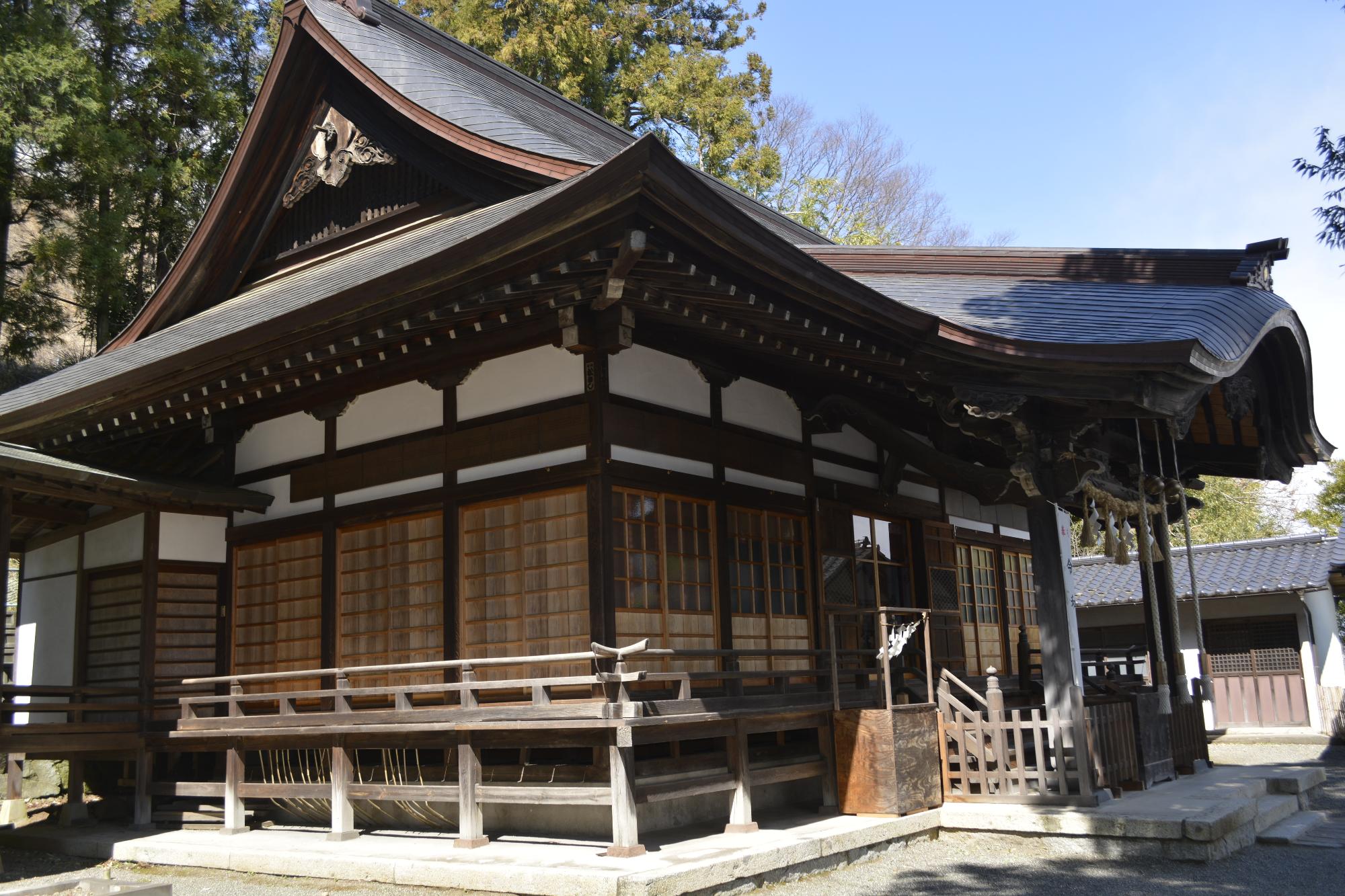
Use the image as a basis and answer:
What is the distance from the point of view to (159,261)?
2025 centimetres

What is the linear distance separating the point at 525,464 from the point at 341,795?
112 inches

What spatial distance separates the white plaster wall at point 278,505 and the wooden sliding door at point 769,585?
3.88m

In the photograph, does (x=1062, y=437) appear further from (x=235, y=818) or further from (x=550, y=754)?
(x=235, y=818)

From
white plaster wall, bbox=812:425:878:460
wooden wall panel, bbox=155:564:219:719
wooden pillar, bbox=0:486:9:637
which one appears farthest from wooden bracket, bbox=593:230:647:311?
wooden wall panel, bbox=155:564:219:719

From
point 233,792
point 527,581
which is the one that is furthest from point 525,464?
point 233,792

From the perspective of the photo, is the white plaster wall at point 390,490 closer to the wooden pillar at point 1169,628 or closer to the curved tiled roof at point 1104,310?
the curved tiled roof at point 1104,310

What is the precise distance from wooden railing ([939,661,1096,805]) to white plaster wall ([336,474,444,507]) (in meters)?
4.41

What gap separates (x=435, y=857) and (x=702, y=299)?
13.4 ft

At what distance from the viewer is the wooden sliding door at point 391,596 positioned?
361 inches

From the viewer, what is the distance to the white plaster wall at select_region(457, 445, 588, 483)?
8.36m

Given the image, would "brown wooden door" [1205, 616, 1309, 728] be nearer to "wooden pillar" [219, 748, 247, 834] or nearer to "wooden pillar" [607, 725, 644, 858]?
"wooden pillar" [607, 725, 644, 858]

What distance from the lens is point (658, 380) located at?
29.2ft

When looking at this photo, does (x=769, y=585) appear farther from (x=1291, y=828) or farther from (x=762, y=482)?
(x=1291, y=828)

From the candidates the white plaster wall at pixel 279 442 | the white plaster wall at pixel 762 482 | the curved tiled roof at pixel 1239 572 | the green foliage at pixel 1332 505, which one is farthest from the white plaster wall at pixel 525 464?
the green foliage at pixel 1332 505
